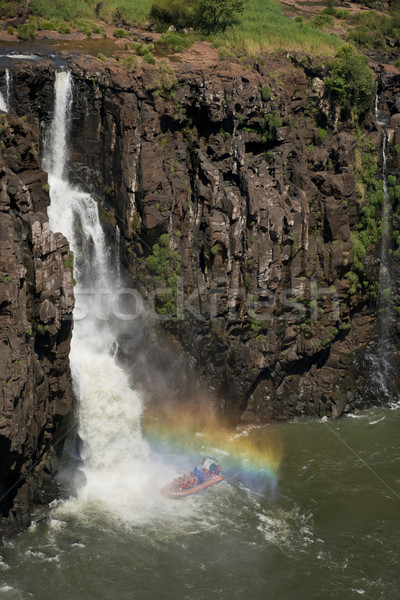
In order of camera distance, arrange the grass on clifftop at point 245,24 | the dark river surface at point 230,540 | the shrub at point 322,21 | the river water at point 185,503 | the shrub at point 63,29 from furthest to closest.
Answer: the shrub at point 322,21, the shrub at point 63,29, the grass on clifftop at point 245,24, the river water at point 185,503, the dark river surface at point 230,540

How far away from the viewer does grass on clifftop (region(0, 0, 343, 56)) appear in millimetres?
44719

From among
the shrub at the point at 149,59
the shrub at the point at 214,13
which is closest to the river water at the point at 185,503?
the shrub at the point at 149,59

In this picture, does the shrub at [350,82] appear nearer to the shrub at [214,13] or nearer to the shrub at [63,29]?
the shrub at [214,13]

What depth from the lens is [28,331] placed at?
86.8 feet

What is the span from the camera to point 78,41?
44.0 metres

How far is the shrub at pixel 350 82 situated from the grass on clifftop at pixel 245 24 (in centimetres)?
272

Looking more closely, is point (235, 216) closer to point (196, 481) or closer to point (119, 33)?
point (196, 481)

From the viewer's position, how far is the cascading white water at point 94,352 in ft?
106

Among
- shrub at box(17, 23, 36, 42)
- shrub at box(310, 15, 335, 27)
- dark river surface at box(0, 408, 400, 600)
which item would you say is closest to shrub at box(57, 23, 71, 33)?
shrub at box(17, 23, 36, 42)

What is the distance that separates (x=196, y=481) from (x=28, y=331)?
11357mm

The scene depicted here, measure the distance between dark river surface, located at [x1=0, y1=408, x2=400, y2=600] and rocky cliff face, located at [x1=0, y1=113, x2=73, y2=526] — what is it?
211cm

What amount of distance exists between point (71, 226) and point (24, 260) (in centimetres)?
790

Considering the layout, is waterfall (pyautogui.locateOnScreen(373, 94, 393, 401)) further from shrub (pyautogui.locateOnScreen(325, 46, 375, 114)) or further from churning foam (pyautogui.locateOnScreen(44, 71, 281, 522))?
churning foam (pyautogui.locateOnScreen(44, 71, 281, 522))

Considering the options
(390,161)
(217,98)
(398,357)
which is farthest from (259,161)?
(398,357)
